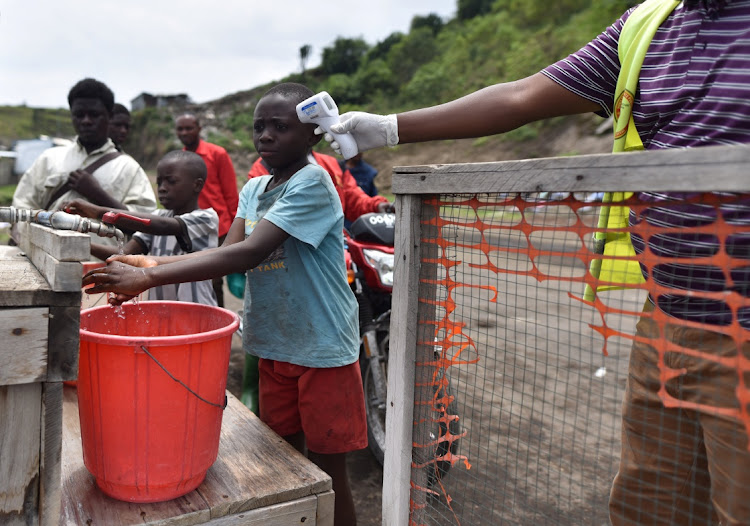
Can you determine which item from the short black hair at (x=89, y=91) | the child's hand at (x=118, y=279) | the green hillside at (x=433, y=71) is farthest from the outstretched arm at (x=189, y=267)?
the green hillside at (x=433, y=71)

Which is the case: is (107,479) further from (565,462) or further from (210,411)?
(565,462)

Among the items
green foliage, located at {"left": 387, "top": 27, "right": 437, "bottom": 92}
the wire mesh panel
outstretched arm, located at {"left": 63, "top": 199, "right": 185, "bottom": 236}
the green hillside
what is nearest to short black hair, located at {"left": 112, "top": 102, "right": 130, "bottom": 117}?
outstretched arm, located at {"left": 63, "top": 199, "right": 185, "bottom": 236}

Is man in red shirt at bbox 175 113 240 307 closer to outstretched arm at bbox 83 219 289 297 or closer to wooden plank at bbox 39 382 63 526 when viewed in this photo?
outstretched arm at bbox 83 219 289 297

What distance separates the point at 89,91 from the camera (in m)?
3.15

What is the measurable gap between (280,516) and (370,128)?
1161 mm

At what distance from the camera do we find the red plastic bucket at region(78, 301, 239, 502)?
4.55ft

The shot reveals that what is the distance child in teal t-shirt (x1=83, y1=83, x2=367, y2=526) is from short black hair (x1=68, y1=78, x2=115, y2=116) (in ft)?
5.81

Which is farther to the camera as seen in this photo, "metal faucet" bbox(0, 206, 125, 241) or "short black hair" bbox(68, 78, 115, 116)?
"short black hair" bbox(68, 78, 115, 116)

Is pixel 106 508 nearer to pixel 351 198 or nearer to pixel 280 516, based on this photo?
pixel 280 516

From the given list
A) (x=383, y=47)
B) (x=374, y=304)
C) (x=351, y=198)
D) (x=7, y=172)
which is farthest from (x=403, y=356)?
(x=383, y=47)

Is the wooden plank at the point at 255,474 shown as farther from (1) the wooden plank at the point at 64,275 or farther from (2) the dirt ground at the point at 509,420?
(1) the wooden plank at the point at 64,275

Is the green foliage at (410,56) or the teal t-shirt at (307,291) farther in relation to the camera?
the green foliage at (410,56)

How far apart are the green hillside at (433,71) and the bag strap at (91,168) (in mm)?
21848

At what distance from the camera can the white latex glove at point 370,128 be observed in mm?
1624
